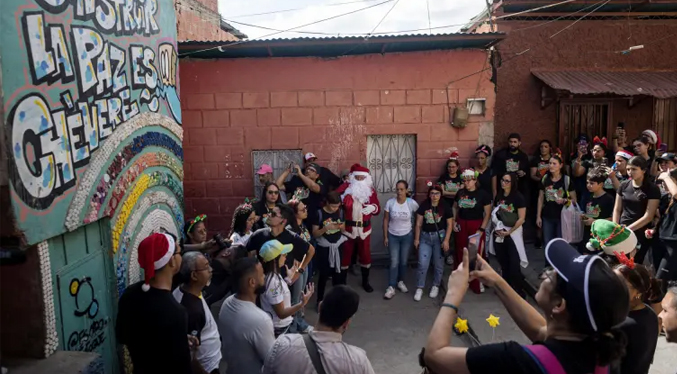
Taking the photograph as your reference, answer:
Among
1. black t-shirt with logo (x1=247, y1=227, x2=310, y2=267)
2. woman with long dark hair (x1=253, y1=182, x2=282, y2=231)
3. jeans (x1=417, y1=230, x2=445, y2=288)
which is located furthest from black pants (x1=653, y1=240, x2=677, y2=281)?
woman with long dark hair (x1=253, y1=182, x2=282, y2=231)

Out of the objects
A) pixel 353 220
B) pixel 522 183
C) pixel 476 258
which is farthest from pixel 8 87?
pixel 522 183

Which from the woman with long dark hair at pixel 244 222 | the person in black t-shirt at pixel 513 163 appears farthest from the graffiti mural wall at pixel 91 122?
the person in black t-shirt at pixel 513 163

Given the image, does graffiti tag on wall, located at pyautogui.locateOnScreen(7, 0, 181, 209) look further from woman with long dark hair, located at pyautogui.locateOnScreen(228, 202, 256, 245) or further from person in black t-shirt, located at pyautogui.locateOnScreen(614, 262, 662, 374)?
person in black t-shirt, located at pyautogui.locateOnScreen(614, 262, 662, 374)

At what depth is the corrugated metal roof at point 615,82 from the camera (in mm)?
8750

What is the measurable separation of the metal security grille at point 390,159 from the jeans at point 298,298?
9.60 ft

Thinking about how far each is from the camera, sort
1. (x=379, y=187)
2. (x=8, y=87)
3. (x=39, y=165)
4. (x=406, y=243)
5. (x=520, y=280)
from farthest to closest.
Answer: (x=379, y=187) < (x=406, y=243) < (x=520, y=280) < (x=39, y=165) < (x=8, y=87)

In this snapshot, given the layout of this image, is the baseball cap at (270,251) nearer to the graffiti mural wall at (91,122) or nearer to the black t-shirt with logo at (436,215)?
the graffiti mural wall at (91,122)

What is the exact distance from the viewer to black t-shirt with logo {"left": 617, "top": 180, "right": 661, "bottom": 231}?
6.29 m

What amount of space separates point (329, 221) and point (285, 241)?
5.04 ft

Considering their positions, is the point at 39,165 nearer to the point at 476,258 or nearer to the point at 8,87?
the point at 8,87

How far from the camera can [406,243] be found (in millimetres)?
7746

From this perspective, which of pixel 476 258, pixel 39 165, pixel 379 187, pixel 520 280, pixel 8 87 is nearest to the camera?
pixel 476 258

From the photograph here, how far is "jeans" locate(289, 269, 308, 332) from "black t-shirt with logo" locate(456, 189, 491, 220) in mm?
2634

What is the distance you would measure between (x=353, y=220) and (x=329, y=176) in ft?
3.35
